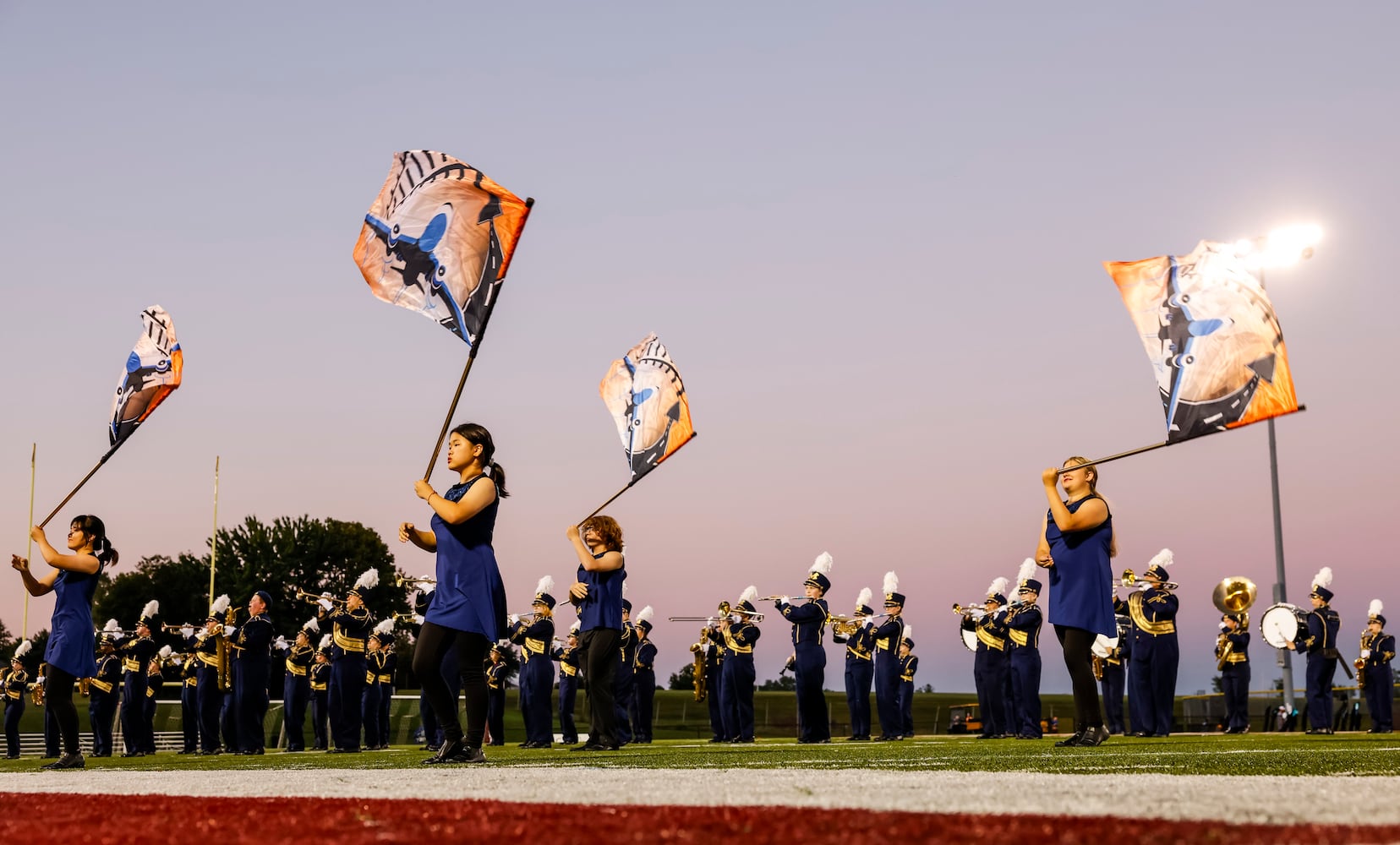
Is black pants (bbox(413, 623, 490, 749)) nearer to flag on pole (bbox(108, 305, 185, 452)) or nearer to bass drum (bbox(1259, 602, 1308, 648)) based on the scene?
flag on pole (bbox(108, 305, 185, 452))

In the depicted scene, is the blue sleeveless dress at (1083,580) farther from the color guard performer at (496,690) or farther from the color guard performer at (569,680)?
the color guard performer at (496,690)

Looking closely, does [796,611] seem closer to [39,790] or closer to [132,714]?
[132,714]

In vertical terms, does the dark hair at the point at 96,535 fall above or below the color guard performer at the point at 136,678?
above

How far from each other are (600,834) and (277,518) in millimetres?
53830

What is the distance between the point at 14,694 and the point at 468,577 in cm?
1509

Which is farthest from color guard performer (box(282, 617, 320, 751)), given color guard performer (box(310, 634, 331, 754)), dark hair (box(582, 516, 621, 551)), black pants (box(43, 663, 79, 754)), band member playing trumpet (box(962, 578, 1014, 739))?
dark hair (box(582, 516, 621, 551))

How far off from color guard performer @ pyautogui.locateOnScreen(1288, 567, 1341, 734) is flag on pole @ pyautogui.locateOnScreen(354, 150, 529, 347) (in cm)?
1432

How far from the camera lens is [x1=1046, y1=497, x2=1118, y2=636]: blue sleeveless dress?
8.47 metres

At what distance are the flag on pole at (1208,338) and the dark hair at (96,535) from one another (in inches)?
Answer: 277

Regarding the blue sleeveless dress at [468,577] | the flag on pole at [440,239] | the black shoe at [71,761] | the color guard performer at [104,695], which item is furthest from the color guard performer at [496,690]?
the blue sleeveless dress at [468,577]

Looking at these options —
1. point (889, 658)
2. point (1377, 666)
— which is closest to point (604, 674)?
point (889, 658)

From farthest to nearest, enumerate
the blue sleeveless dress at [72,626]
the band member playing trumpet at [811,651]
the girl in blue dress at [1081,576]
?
the band member playing trumpet at [811,651] → the blue sleeveless dress at [72,626] → the girl in blue dress at [1081,576]

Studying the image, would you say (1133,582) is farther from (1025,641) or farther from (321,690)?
(321,690)

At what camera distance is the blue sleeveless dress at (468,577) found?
7285 mm
